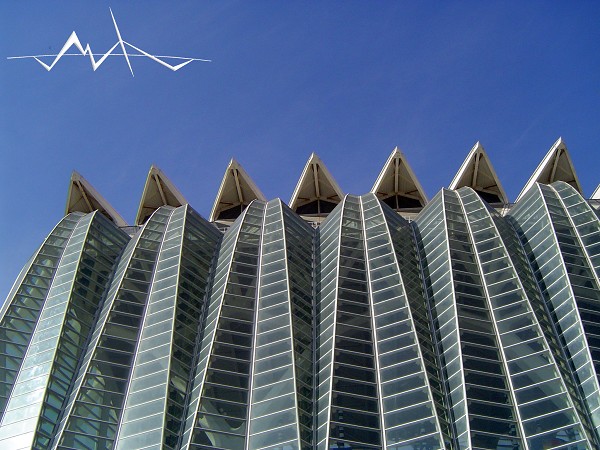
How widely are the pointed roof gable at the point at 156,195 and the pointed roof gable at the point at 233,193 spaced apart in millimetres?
2844

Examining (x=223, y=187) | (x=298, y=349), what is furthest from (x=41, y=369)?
(x=223, y=187)

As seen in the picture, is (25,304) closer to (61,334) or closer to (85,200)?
(61,334)

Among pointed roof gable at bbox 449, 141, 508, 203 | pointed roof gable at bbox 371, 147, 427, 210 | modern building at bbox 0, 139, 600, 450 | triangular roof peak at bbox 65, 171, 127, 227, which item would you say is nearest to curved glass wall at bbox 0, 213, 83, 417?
modern building at bbox 0, 139, 600, 450

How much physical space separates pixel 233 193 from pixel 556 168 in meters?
25.0

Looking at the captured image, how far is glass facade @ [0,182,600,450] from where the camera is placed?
124ft

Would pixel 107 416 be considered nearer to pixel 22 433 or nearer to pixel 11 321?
pixel 22 433

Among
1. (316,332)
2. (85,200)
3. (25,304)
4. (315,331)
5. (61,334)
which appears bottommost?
(316,332)

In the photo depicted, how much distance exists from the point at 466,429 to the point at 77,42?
3896 centimetres

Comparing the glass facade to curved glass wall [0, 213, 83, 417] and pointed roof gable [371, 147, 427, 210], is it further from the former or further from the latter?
pointed roof gable [371, 147, 427, 210]

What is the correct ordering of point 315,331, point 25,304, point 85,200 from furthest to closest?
point 85,200, point 25,304, point 315,331

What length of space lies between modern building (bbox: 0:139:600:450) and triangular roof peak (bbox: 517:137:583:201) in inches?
502

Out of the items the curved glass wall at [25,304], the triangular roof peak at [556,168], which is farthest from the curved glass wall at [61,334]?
the triangular roof peak at [556,168]

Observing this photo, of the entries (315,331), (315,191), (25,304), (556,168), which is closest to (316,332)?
(315,331)

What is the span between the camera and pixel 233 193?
73.9 meters
